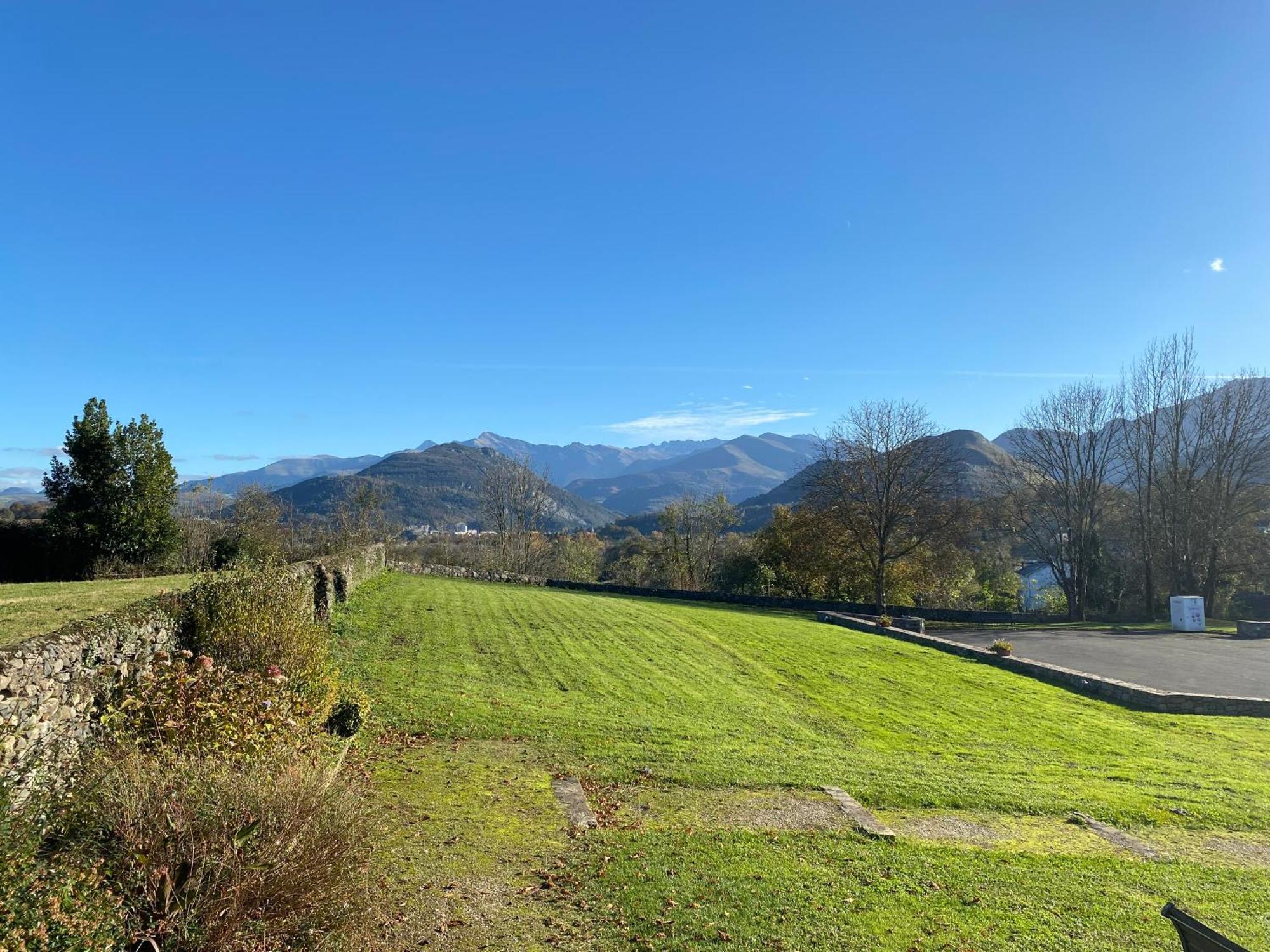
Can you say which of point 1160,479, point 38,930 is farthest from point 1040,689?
point 1160,479

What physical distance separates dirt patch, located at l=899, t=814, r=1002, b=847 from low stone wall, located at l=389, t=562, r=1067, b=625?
83.4ft

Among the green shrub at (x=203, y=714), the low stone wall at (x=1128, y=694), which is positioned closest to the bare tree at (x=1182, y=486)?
the low stone wall at (x=1128, y=694)

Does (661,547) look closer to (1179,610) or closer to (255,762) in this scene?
(1179,610)

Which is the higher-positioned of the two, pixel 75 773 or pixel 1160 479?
pixel 1160 479

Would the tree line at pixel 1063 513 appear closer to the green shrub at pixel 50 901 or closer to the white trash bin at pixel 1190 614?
the white trash bin at pixel 1190 614

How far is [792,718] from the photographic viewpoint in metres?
12.0

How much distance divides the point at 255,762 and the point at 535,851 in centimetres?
256

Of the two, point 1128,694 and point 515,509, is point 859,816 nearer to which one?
point 1128,694

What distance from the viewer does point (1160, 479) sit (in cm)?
3706

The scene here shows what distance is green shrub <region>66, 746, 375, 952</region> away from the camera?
3.47m

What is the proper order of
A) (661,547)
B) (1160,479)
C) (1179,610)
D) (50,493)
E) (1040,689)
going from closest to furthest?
(1040,689), (50,493), (1179,610), (1160,479), (661,547)

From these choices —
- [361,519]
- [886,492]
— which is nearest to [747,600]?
[886,492]

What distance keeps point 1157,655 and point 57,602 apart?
27816 mm

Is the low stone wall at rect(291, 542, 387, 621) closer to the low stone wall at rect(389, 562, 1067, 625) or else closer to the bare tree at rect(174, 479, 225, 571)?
the bare tree at rect(174, 479, 225, 571)
